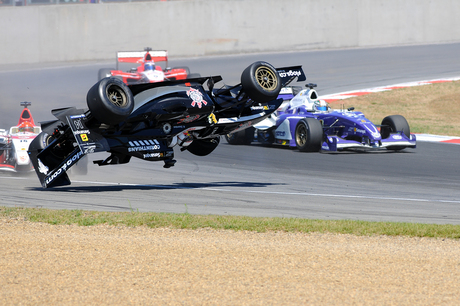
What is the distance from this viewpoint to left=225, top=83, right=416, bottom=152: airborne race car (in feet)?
49.0

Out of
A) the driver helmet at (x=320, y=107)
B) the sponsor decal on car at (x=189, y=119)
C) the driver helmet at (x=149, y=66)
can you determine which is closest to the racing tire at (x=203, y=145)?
the sponsor decal on car at (x=189, y=119)

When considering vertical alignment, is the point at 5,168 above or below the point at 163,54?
below

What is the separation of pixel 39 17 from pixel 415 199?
23.5 m

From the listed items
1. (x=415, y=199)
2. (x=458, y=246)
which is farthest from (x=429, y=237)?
(x=415, y=199)

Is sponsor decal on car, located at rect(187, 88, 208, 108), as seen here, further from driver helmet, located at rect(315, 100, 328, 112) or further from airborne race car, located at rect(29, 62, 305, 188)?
driver helmet, located at rect(315, 100, 328, 112)

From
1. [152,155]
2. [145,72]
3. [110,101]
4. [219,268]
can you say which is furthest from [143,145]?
[145,72]

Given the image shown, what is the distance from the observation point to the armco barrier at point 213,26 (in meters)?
28.9

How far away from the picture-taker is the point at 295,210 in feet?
29.5

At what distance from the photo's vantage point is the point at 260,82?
→ 36.0 ft

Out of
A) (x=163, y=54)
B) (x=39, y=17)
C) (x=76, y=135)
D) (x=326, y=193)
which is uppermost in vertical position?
(x=39, y=17)

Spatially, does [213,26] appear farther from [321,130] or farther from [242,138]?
[321,130]

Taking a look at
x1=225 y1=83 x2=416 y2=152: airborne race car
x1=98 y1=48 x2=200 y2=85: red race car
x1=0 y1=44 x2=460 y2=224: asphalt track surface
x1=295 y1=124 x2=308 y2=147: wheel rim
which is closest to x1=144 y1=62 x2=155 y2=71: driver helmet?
x1=98 y1=48 x2=200 y2=85: red race car

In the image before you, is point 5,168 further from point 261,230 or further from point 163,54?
point 163,54

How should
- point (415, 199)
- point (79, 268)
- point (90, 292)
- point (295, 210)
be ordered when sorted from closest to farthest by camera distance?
1. point (90, 292)
2. point (79, 268)
3. point (295, 210)
4. point (415, 199)
